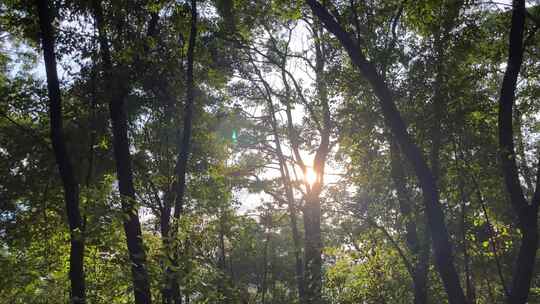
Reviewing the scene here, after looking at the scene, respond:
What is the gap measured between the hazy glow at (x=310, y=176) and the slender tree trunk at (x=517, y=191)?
29.1 ft

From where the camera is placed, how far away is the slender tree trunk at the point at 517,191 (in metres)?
6.89

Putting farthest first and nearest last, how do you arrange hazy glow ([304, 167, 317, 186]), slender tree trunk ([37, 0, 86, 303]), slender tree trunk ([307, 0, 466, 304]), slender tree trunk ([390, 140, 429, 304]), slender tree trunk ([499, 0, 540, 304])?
hazy glow ([304, 167, 317, 186])
slender tree trunk ([390, 140, 429, 304])
slender tree trunk ([499, 0, 540, 304])
slender tree trunk ([307, 0, 466, 304])
slender tree trunk ([37, 0, 86, 303])

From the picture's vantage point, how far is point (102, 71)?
8.34 meters

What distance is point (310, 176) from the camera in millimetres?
16062

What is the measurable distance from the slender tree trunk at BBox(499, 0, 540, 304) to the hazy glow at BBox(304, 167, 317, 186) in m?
8.88

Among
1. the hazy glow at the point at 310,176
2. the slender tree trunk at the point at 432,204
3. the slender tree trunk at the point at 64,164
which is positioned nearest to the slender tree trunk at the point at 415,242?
the slender tree trunk at the point at 432,204

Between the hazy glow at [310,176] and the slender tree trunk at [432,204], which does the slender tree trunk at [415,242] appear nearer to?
the slender tree trunk at [432,204]

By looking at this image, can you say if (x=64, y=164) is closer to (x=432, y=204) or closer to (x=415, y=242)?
(x=432, y=204)

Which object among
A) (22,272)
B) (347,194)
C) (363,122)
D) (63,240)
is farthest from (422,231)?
(22,272)

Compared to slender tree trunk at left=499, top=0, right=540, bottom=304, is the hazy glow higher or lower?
higher

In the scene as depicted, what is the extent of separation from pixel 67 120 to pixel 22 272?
651 cm

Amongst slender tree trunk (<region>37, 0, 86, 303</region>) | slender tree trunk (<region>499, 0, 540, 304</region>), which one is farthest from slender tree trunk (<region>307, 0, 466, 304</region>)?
slender tree trunk (<region>37, 0, 86, 303</region>)

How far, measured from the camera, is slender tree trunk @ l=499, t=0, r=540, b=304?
689 centimetres

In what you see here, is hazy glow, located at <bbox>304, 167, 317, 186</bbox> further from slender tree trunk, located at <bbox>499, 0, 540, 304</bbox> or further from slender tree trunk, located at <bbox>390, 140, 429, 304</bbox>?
slender tree trunk, located at <bbox>499, 0, 540, 304</bbox>
